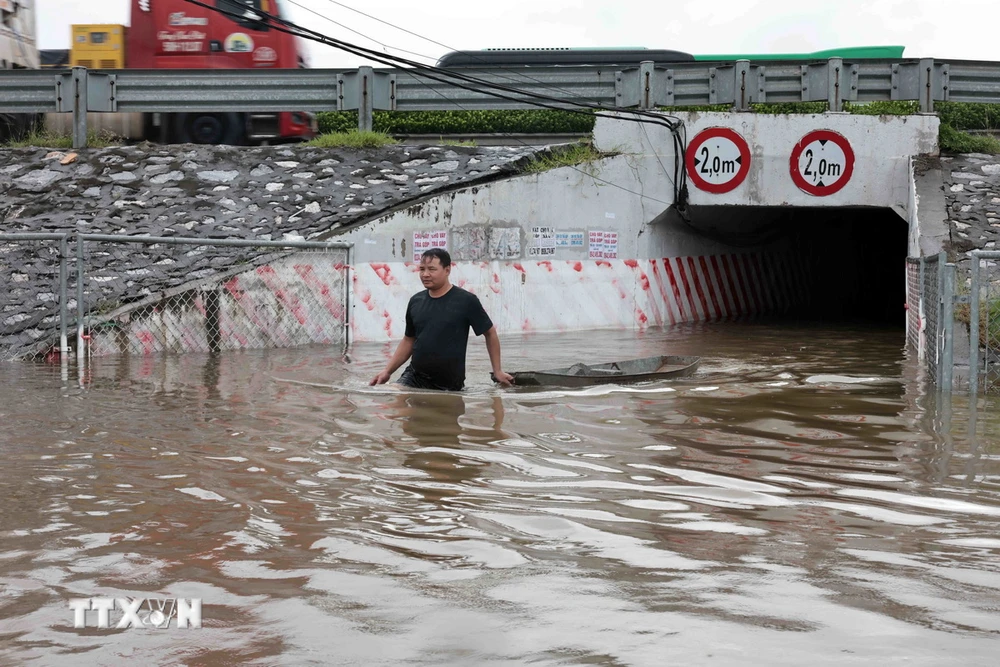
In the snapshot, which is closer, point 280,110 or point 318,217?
point 318,217

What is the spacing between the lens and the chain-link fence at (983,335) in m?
10.6

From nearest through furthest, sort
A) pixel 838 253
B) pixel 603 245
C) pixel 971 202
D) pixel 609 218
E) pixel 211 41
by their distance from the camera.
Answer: pixel 971 202
pixel 603 245
pixel 609 218
pixel 211 41
pixel 838 253

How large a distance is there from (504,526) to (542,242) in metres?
12.7

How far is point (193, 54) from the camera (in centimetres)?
2261

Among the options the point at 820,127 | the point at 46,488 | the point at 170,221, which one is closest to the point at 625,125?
the point at 820,127

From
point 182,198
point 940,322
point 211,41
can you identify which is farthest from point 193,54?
point 940,322

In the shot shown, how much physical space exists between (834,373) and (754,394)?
2.39m

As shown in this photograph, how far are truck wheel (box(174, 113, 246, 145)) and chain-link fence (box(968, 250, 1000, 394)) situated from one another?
13.5 metres

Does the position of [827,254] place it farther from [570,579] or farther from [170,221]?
[570,579]

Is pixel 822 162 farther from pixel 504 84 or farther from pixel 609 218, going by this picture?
pixel 504 84

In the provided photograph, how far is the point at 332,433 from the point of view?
8.32 metres

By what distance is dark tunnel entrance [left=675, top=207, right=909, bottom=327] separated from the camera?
23.8 metres

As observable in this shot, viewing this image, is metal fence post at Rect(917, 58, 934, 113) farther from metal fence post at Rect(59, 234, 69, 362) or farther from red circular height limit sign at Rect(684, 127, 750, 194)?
metal fence post at Rect(59, 234, 69, 362)

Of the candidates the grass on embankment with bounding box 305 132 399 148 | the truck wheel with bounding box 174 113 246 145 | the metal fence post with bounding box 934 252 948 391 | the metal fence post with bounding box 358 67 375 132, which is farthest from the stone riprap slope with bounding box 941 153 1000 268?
the truck wheel with bounding box 174 113 246 145
